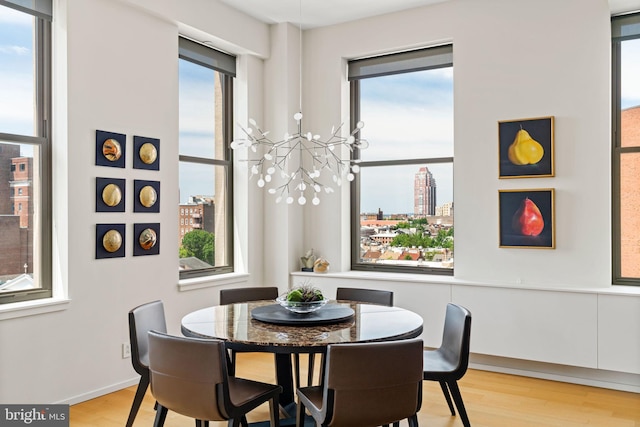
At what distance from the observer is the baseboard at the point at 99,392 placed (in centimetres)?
356

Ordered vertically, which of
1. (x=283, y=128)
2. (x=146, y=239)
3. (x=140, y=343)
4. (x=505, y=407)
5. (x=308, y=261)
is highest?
(x=283, y=128)

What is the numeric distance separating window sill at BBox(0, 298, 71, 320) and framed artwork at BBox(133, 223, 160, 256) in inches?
26.3

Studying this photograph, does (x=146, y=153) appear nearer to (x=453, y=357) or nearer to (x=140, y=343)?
(x=140, y=343)

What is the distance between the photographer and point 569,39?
4199 mm

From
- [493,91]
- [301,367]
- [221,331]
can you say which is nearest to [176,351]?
[221,331]

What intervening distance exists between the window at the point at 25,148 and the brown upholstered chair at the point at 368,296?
6.51 feet

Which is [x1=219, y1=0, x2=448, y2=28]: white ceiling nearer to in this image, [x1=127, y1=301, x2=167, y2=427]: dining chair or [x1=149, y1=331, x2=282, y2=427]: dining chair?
[x1=127, y1=301, x2=167, y2=427]: dining chair

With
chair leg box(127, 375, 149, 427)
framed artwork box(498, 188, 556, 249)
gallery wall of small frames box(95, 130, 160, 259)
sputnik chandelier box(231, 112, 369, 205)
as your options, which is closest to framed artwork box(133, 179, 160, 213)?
gallery wall of small frames box(95, 130, 160, 259)

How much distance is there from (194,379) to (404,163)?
3.28 meters

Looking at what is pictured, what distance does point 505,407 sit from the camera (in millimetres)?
3588

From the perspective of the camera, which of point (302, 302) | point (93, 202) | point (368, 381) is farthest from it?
point (93, 202)

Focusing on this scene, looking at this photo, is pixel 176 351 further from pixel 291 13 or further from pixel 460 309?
pixel 291 13

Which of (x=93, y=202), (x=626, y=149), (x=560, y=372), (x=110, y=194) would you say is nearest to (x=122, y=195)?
(x=110, y=194)

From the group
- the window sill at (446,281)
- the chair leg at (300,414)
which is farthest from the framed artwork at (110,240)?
the chair leg at (300,414)
